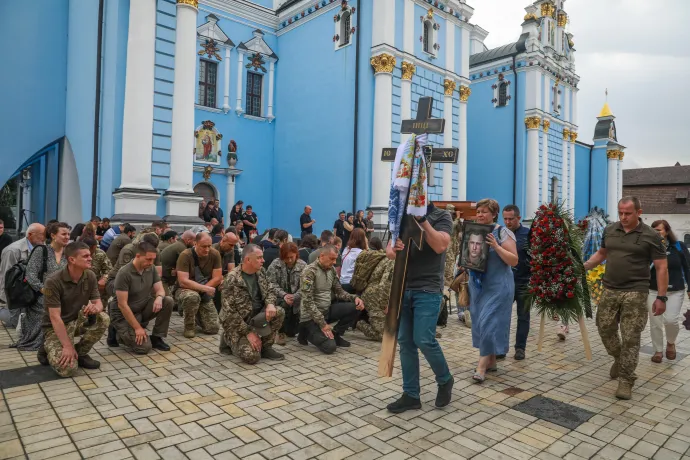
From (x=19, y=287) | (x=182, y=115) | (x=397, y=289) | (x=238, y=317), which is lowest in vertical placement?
(x=238, y=317)

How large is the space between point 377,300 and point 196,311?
264cm

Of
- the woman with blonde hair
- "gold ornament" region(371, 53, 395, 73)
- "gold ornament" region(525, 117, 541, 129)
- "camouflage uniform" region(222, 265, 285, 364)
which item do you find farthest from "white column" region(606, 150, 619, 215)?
"camouflage uniform" region(222, 265, 285, 364)

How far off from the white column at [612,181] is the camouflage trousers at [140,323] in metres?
31.1

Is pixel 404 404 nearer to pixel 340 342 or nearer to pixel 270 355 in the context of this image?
pixel 270 355

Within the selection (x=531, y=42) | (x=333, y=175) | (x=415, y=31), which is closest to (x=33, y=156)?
(x=333, y=175)

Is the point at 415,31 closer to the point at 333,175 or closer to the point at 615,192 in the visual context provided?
the point at 333,175

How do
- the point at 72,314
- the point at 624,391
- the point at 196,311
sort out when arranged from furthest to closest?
the point at 196,311
the point at 72,314
the point at 624,391

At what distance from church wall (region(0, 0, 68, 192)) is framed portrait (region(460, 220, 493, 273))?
15.2 meters

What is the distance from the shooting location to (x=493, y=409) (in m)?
4.49

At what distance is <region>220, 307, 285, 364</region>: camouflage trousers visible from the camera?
5.67 m

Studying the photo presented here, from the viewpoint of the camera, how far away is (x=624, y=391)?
16.0 feet

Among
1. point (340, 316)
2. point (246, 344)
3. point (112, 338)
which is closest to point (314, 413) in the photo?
point (246, 344)

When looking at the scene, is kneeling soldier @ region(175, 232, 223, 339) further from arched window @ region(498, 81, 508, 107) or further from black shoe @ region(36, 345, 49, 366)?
arched window @ region(498, 81, 508, 107)

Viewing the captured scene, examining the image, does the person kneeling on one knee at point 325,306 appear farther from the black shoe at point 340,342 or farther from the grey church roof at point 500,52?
the grey church roof at point 500,52
